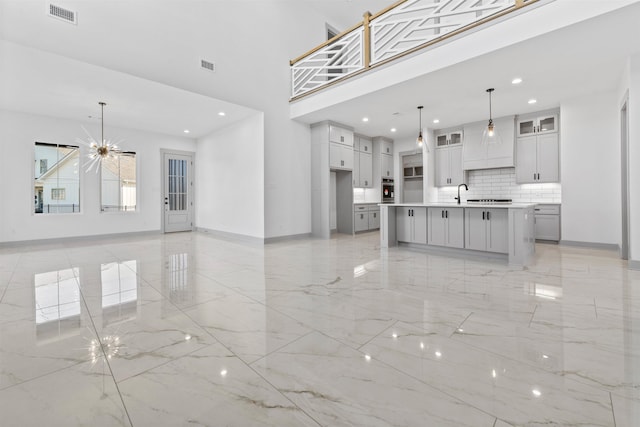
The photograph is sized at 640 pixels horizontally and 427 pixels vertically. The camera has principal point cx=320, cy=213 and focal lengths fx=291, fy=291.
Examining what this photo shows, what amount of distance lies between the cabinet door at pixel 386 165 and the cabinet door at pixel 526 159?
351 centimetres

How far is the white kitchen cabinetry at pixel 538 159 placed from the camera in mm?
6355

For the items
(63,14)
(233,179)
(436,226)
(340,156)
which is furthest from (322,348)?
(233,179)

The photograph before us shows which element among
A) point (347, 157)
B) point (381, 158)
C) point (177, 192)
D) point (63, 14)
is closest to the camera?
point (63, 14)

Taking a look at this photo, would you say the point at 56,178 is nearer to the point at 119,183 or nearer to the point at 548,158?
the point at 119,183

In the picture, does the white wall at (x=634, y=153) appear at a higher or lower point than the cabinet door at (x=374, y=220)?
Answer: higher

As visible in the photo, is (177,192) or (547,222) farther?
(177,192)

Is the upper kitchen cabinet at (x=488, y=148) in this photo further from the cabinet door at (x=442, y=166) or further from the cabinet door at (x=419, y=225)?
the cabinet door at (x=419, y=225)

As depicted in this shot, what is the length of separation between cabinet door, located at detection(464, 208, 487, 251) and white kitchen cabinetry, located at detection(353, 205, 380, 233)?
361 cm

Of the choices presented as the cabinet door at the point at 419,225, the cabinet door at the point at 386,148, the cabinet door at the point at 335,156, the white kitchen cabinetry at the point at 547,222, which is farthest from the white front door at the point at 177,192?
the white kitchen cabinetry at the point at 547,222

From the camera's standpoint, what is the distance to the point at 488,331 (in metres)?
2.15

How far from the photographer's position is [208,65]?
5.71 m

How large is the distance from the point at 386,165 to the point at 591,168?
4.86m

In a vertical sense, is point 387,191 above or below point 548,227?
above

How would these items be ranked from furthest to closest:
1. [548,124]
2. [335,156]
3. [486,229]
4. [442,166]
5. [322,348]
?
1. [442,166]
2. [335,156]
3. [548,124]
4. [486,229]
5. [322,348]
